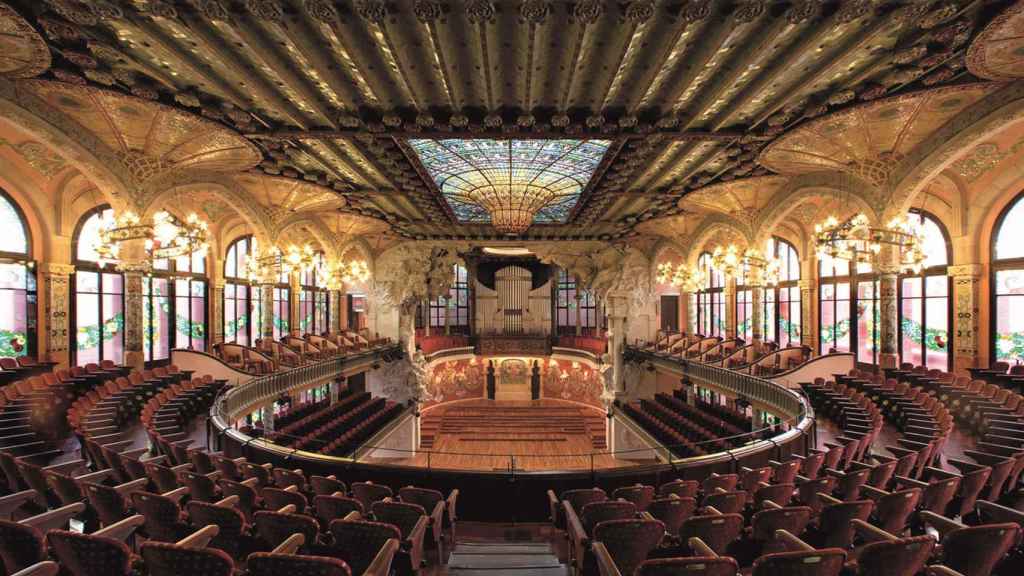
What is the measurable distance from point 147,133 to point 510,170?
7.58 metres

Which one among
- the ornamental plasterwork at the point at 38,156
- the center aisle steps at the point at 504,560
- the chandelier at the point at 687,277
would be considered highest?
the ornamental plasterwork at the point at 38,156

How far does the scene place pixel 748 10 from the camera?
4.83m

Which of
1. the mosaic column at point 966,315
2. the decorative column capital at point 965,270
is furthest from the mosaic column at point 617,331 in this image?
the mosaic column at point 966,315

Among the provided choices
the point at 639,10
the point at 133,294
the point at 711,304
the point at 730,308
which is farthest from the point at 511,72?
the point at 711,304

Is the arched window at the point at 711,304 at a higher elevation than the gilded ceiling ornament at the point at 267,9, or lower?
lower

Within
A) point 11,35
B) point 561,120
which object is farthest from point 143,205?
point 561,120

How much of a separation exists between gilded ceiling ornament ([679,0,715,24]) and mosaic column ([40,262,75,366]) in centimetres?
1759

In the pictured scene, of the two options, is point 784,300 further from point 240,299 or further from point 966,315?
point 240,299

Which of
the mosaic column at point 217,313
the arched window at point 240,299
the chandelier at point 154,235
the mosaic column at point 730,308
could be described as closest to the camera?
the chandelier at point 154,235

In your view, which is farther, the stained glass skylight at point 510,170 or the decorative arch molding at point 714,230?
the decorative arch molding at point 714,230

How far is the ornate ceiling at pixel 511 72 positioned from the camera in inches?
200

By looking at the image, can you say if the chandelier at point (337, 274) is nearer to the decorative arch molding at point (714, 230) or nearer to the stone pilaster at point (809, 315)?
the decorative arch molding at point (714, 230)

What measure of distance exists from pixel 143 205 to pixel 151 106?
4365 mm

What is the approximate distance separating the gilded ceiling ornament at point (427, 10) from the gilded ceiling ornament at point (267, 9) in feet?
4.55
